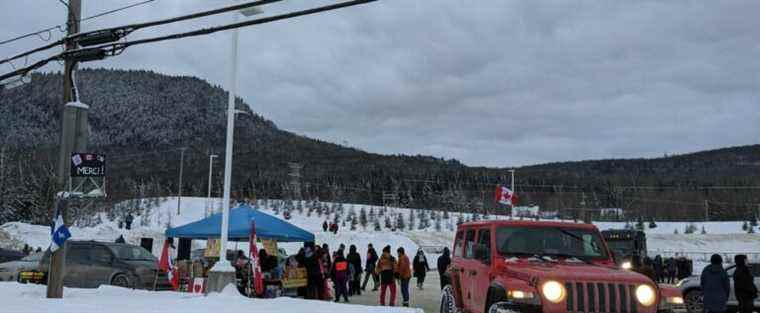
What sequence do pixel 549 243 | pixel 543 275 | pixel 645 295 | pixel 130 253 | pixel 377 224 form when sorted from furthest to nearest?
pixel 377 224 < pixel 130 253 < pixel 549 243 < pixel 543 275 < pixel 645 295

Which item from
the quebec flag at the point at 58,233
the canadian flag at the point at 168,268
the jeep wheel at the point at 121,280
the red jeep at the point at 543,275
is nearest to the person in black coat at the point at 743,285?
the red jeep at the point at 543,275

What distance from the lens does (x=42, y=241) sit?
4950 cm

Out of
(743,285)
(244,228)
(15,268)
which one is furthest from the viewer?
(15,268)

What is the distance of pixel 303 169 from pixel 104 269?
400 feet

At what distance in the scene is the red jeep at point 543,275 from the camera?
8.17 metres

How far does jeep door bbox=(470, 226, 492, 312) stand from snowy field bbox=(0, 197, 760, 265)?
123ft

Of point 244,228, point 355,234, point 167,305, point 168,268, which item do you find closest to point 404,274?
point 244,228

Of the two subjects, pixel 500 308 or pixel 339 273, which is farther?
pixel 339 273

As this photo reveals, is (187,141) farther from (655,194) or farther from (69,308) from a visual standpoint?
(69,308)

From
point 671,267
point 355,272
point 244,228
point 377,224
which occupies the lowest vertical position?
point 671,267

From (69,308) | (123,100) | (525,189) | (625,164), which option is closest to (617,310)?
(69,308)

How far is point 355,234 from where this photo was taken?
62.0m

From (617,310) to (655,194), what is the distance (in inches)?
5265

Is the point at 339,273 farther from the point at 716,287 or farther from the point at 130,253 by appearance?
the point at 716,287
